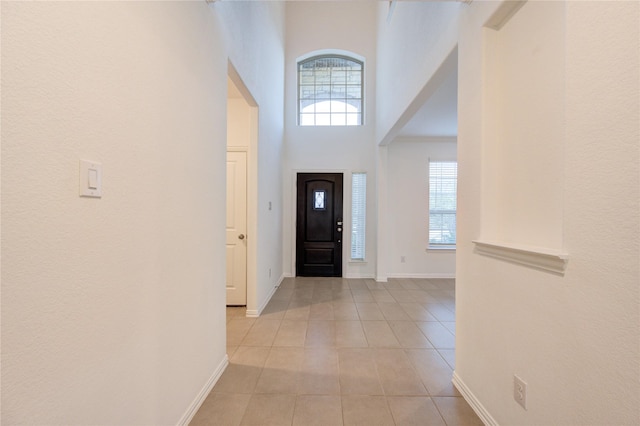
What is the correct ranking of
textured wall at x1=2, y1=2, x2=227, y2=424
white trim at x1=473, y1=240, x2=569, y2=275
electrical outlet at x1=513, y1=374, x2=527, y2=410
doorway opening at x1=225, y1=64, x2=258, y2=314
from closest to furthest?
textured wall at x1=2, y1=2, x2=227, y2=424 < white trim at x1=473, y1=240, x2=569, y2=275 < electrical outlet at x1=513, y1=374, x2=527, y2=410 < doorway opening at x1=225, y1=64, x2=258, y2=314

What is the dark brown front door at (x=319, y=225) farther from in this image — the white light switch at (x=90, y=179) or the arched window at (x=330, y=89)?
the white light switch at (x=90, y=179)

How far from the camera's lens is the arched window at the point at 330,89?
5.58m

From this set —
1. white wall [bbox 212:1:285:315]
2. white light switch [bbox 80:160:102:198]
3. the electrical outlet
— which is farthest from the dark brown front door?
white light switch [bbox 80:160:102:198]

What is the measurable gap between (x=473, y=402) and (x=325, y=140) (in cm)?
452

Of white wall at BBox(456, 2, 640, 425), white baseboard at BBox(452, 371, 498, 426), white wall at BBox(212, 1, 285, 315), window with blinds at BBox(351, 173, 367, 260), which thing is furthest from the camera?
window with blinds at BBox(351, 173, 367, 260)

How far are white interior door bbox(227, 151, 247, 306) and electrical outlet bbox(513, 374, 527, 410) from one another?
2.92 metres

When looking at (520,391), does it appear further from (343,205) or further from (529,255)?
(343,205)

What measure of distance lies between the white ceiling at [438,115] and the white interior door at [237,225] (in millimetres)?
2430

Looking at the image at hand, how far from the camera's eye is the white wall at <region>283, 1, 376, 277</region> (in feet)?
17.6

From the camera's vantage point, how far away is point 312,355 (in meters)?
2.38

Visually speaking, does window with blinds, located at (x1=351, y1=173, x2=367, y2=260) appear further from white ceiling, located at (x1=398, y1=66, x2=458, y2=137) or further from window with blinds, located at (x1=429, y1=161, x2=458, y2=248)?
window with blinds, located at (x1=429, y1=161, x2=458, y2=248)

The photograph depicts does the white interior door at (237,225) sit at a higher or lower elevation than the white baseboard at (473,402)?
higher

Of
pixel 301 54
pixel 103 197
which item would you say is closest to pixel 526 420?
pixel 103 197

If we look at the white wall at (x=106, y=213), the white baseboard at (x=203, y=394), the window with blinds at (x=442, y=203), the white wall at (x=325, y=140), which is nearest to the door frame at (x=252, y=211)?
the white baseboard at (x=203, y=394)
